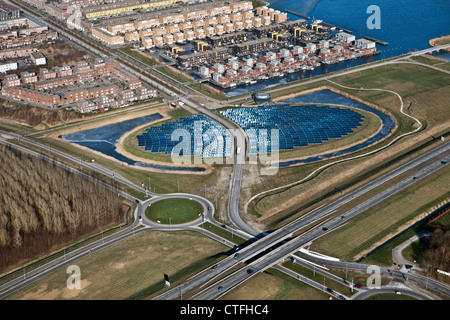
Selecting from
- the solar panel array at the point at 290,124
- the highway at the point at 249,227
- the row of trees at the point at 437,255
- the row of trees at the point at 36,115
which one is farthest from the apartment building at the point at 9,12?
the row of trees at the point at 437,255

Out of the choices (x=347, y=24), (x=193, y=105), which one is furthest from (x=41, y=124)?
(x=347, y=24)

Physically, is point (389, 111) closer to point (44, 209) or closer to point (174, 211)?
point (174, 211)

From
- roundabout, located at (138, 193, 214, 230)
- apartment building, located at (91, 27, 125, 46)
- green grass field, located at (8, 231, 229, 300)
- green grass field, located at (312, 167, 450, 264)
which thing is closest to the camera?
green grass field, located at (8, 231, 229, 300)

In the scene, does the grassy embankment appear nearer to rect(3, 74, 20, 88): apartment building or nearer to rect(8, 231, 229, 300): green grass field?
rect(8, 231, 229, 300): green grass field

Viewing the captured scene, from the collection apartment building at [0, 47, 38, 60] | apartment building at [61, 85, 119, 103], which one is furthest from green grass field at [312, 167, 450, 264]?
apartment building at [0, 47, 38, 60]

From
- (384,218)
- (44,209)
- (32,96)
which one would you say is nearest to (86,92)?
(32,96)

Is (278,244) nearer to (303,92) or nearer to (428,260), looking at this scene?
(428,260)
